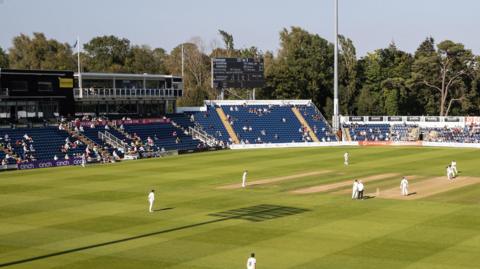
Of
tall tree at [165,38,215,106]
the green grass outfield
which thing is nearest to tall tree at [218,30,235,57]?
tall tree at [165,38,215,106]

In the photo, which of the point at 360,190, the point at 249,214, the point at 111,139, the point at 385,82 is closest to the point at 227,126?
the point at 111,139

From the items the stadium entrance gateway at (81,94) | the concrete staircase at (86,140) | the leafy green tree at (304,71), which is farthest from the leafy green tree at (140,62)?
the concrete staircase at (86,140)

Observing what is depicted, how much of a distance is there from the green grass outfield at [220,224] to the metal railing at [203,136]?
91.6 ft

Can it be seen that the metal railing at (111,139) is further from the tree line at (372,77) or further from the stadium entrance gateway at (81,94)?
the tree line at (372,77)

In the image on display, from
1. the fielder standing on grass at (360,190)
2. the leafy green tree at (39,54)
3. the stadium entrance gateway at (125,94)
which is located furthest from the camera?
the leafy green tree at (39,54)

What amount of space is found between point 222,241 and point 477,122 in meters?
71.7

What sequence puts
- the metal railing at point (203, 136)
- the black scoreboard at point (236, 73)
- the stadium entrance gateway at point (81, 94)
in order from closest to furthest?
the stadium entrance gateway at point (81, 94) → the metal railing at point (203, 136) → the black scoreboard at point (236, 73)

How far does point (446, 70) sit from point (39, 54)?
7439 centimetres

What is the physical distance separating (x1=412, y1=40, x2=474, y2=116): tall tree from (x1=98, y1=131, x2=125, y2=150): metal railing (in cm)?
5637

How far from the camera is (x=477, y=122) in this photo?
94188 mm

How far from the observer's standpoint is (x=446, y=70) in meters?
114

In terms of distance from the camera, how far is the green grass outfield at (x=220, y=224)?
27.4 meters

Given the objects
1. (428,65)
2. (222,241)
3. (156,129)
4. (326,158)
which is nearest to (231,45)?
(428,65)

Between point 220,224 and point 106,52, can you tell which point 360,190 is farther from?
point 106,52
